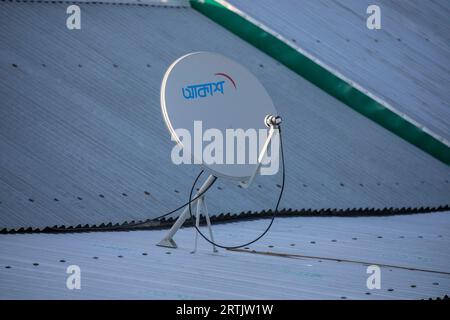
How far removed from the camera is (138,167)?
13.1 metres

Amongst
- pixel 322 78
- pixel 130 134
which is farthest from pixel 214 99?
pixel 322 78

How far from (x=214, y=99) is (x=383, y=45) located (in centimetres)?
817

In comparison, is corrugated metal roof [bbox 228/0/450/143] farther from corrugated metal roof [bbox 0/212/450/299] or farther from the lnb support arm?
the lnb support arm

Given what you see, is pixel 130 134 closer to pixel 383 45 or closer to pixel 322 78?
pixel 322 78

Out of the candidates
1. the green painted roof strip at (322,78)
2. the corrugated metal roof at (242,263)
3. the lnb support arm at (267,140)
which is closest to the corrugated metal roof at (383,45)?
the green painted roof strip at (322,78)

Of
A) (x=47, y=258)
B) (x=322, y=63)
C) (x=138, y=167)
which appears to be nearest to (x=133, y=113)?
(x=138, y=167)

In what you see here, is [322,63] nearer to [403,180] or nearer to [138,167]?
[403,180]

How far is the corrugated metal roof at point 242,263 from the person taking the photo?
28.9 feet

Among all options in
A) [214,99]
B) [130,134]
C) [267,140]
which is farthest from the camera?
[130,134]

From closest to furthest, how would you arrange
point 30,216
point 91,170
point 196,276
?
point 196,276 → point 30,216 → point 91,170

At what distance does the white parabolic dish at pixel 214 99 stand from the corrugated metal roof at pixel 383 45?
5887 millimetres

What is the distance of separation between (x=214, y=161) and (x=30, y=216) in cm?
273

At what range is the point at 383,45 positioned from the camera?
17.8 meters
